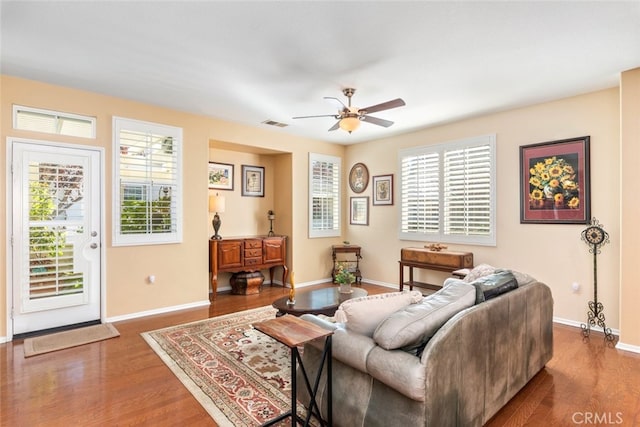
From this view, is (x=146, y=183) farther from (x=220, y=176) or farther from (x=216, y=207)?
(x=220, y=176)

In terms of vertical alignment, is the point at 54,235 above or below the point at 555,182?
below

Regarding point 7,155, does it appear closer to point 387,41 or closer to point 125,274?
point 125,274

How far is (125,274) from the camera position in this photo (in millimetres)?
4145

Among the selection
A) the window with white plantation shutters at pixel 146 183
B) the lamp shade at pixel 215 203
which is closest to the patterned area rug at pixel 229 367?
the window with white plantation shutters at pixel 146 183

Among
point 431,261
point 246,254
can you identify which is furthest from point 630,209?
point 246,254

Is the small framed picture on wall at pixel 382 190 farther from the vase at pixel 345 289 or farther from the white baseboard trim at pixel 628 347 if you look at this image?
the white baseboard trim at pixel 628 347

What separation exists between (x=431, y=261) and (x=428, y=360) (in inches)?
140

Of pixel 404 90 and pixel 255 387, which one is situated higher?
pixel 404 90

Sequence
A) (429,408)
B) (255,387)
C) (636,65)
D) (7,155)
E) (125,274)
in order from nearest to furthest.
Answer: (429,408)
(255,387)
(636,65)
(7,155)
(125,274)

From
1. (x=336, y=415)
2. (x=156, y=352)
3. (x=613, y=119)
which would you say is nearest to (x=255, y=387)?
(x=336, y=415)

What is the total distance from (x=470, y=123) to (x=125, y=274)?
17.0 ft

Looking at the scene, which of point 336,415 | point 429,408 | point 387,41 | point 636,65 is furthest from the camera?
point 636,65

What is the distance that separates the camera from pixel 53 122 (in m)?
3.70

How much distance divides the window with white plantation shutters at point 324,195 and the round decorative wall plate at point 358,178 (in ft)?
0.93
